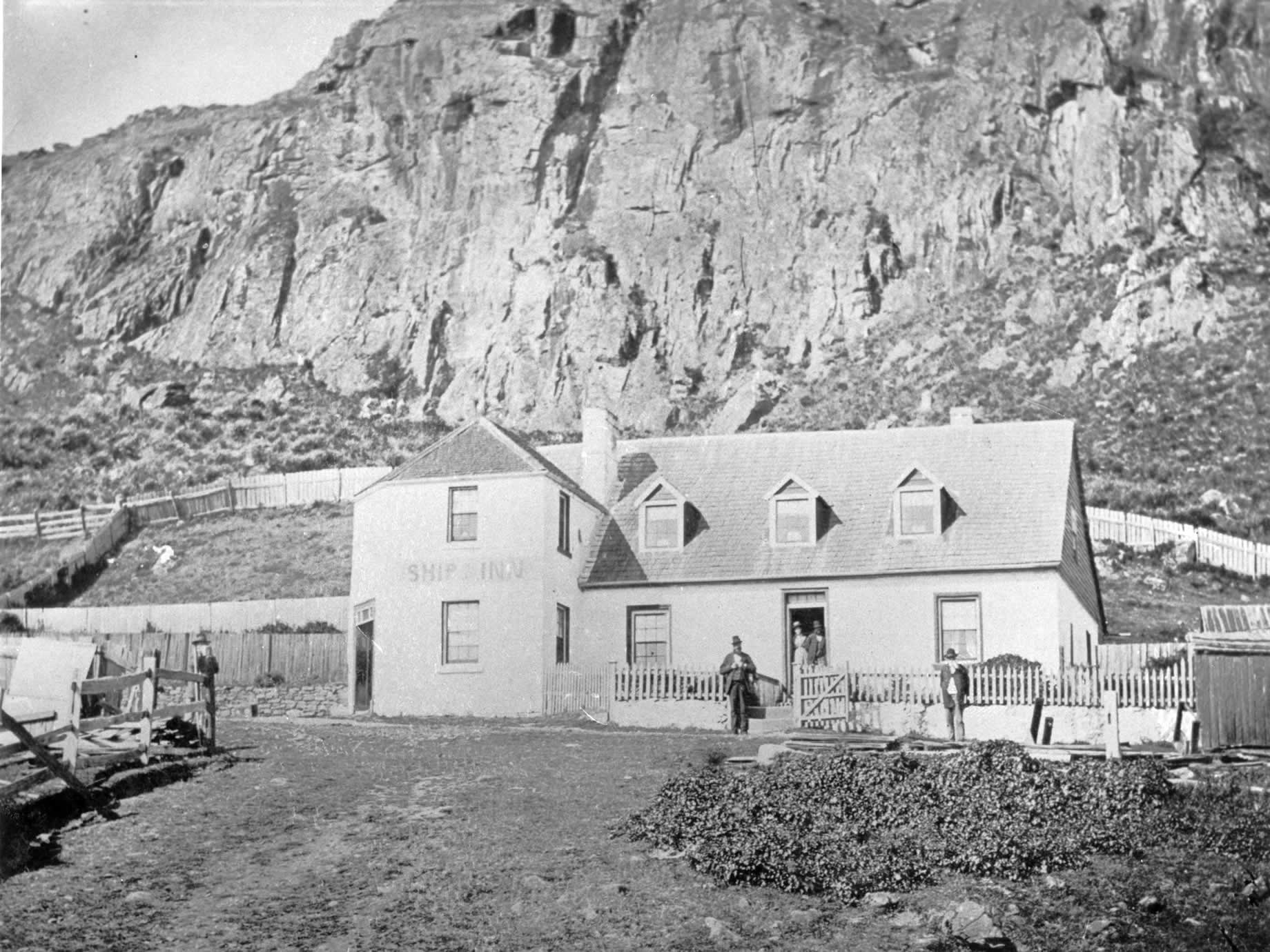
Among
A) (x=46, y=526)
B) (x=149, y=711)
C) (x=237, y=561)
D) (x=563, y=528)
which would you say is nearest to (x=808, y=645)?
(x=563, y=528)

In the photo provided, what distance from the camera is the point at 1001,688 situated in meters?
25.5

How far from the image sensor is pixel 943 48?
6588 centimetres

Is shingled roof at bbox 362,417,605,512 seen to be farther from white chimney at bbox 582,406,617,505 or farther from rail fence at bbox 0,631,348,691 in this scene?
rail fence at bbox 0,631,348,691

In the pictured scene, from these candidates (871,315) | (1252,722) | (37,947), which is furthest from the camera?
(871,315)

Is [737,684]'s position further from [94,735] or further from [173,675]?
[94,735]

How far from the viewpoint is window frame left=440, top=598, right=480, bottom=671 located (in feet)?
94.7

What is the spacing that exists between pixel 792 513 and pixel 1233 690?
10633 millimetres

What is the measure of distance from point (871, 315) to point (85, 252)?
1164 inches

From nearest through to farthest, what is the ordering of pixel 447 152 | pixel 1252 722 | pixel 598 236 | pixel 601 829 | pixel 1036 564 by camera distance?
pixel 601 829
pixel 1252 722
pixel 1036 564
pixel 447 152
pixel 598 236

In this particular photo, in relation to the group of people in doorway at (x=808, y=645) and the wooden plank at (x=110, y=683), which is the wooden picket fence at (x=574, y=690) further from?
the wooden plank at (x=110, y=683)

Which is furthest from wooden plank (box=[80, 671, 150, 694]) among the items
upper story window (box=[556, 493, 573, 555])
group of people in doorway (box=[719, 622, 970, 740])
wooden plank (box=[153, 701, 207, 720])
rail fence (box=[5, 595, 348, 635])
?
rail fence (box=[5, 595, 348, 635])

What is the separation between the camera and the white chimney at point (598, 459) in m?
32.2

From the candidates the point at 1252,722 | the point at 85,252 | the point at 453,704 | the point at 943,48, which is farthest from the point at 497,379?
the point at 1252,722

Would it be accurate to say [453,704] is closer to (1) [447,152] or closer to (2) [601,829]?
(2) [601,829]
